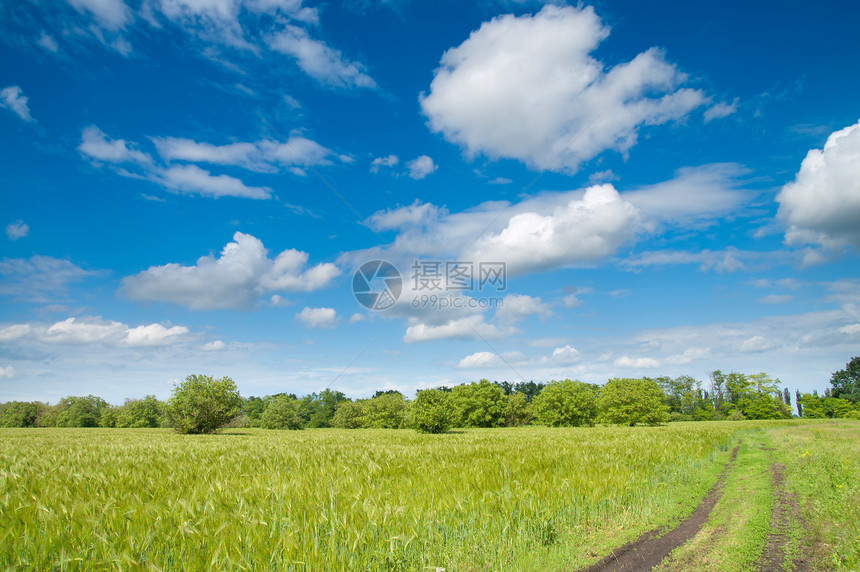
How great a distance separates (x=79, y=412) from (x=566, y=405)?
9143 centimetres

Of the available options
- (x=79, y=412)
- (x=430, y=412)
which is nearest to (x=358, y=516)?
(x=430, y=412)

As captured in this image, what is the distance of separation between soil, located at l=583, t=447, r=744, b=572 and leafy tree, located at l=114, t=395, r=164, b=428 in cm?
8549

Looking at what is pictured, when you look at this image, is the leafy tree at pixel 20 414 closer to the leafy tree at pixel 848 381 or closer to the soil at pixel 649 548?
the soil at pixel 649 548

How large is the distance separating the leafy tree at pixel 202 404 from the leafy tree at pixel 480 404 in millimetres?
41609

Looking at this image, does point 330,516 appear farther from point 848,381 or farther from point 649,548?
point 848,381

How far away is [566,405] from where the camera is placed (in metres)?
69.9

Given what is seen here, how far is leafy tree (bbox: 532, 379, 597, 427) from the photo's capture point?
69.8 metres

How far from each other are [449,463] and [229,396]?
3913 centimetres

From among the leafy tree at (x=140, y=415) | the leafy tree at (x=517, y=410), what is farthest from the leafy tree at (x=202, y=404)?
the leafy tree at (x=517, y=410)

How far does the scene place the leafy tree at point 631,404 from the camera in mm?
65750

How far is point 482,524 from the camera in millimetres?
5965

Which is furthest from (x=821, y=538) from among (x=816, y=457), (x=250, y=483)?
(x=816, y=457)

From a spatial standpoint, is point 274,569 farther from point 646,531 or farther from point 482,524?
point 646,531

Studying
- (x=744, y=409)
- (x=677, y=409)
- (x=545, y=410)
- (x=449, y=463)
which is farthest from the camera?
(x=677, y=409)
